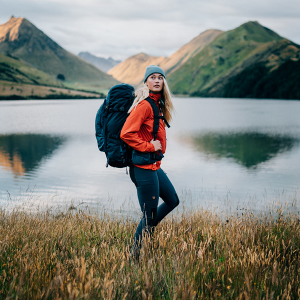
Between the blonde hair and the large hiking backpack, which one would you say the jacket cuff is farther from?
the blonde hair

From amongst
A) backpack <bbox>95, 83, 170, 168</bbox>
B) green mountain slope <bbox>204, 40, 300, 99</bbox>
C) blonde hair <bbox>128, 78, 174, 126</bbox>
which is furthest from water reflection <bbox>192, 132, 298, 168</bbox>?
green mountain slope <bbox>204, 40, 300, 99</bbox>

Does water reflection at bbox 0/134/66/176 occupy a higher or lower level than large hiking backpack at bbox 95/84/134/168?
lower

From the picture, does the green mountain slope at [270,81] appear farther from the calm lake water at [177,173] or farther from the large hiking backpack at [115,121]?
the large hiking backpack at [115,121]

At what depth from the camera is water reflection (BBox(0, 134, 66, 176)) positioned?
571 inches

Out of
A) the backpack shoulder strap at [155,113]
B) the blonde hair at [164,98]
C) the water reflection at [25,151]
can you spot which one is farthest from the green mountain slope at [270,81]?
the backpack shoulder strap at [155,113]

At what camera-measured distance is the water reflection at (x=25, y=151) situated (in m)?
14.5

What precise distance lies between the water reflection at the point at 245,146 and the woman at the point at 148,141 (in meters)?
12.0

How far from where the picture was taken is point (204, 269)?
295 centimetres

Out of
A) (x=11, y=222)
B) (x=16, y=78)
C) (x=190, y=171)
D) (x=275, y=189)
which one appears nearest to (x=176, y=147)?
(x=190, y=171)

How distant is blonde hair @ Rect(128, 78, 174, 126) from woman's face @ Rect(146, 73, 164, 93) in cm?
7

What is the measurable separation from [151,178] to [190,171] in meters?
10.5

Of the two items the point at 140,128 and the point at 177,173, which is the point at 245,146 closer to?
the point at 177,173

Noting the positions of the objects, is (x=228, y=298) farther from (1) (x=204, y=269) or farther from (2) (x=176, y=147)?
(2) (x=176, y=147)

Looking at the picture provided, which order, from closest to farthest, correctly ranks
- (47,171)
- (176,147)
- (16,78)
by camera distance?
(47,171) → (176,147) → (16,78)
